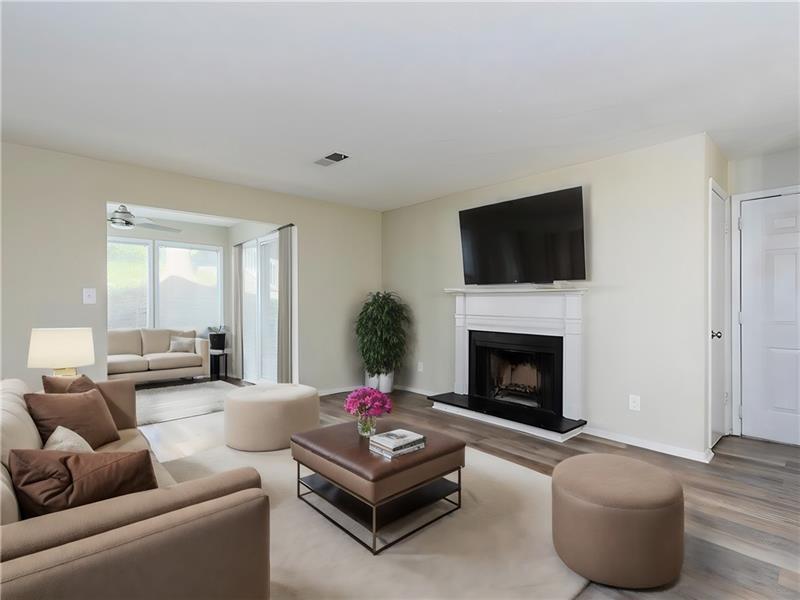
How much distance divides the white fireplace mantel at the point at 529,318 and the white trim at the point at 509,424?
32cm

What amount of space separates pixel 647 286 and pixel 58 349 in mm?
4552

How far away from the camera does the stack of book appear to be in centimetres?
225

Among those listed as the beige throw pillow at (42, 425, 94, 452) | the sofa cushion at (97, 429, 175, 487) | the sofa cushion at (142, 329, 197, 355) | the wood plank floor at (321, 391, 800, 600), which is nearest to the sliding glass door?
the sofa cushion at (142, 329, 197, 355)

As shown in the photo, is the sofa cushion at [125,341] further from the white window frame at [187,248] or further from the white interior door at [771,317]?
the white interior door at [771,317]

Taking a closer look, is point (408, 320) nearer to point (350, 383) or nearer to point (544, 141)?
point (350, 383)

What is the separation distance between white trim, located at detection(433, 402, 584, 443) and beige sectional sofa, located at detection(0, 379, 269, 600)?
298 centimetres

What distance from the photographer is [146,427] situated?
4180mm

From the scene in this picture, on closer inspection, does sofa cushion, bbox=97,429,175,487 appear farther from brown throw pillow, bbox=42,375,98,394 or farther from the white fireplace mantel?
the white fireplace mantel

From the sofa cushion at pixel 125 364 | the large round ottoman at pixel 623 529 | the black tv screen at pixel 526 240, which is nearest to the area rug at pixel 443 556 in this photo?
the large round ottoman at pixel 623 529

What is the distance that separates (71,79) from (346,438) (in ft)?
8.73

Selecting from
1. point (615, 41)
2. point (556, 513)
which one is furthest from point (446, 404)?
point (615, 41)

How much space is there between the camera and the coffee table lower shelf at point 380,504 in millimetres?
2186

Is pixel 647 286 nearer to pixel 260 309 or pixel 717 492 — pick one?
pixel 717 492

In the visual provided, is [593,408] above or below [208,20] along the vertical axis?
below
